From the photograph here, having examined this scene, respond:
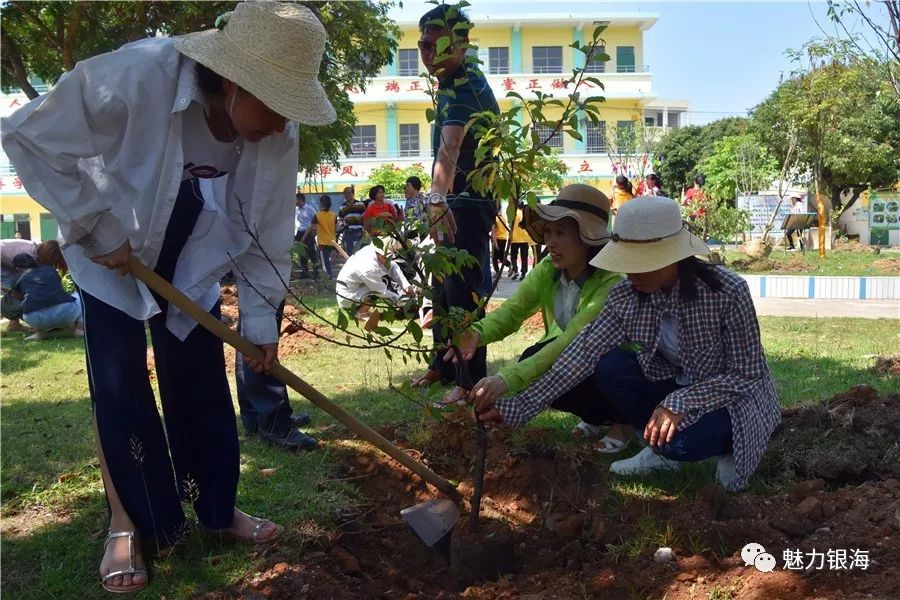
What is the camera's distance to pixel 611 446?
373 centimetres

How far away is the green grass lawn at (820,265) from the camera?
1382 cm

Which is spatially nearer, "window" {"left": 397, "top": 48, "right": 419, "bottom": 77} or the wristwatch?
the wristwatch

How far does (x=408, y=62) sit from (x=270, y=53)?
1587 inches

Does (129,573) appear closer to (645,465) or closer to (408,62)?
(645,465)

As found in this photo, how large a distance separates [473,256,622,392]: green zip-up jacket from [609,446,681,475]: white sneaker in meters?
0.54

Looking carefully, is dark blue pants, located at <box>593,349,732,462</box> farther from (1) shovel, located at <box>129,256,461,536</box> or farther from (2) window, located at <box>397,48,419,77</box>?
(2) window, located at <box>397,48,419,77</box>

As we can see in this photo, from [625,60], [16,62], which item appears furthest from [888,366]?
[625,60]

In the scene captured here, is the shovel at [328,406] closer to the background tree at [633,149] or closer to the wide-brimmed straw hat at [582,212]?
the wide-brimmed straw hat at [582,212]

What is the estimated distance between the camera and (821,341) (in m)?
6.70

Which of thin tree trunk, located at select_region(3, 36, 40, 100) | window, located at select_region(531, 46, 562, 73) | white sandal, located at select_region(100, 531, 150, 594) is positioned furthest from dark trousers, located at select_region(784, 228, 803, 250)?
window, located at select_region(531, 46, 562, 73)

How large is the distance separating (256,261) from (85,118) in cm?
73

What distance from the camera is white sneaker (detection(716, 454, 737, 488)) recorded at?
3146mm

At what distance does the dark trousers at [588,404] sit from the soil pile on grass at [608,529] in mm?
154

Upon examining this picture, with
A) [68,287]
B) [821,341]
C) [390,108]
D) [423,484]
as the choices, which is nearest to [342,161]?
[390,108]
